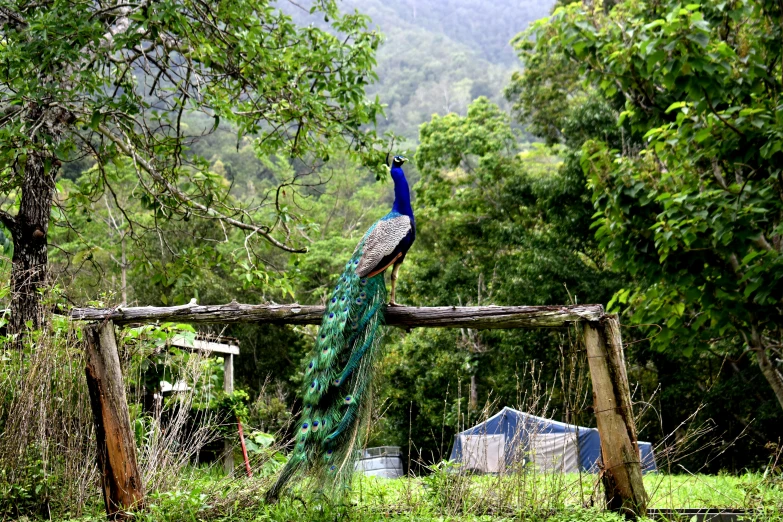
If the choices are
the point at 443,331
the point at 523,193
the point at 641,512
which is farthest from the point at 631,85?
the point at 443,331

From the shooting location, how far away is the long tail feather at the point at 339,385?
4141 mm

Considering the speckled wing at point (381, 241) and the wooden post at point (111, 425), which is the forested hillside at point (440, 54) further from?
the wooden post at point (111, 425)

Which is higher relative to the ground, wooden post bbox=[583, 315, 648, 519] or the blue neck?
the blue neck

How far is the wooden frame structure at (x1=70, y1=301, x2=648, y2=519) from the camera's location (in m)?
4.13

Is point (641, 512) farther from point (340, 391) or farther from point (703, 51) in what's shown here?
point (703, 51)

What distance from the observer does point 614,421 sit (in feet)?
13.6

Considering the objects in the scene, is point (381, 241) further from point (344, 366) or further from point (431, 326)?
point (344, 366)

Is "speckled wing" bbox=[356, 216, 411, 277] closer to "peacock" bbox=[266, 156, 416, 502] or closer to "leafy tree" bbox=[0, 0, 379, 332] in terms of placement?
"peacock" bbox=[266, 156, 416, 502]

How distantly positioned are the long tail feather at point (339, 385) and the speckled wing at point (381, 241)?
0.09 meters

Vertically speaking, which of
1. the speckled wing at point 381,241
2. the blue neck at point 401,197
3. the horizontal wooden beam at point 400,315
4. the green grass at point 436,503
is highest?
the blue neck at point 401,197

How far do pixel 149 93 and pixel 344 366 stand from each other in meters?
3.70

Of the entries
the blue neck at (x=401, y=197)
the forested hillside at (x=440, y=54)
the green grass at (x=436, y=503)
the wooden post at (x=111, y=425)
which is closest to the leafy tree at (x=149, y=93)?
the wooden post at (x=111, y=425)

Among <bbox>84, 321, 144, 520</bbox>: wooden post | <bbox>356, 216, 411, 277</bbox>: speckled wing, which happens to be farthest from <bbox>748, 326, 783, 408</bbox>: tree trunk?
<bbox>84, 321, 144, 520</bbox>: wooden post

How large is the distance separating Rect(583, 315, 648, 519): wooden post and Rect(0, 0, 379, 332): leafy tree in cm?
365
